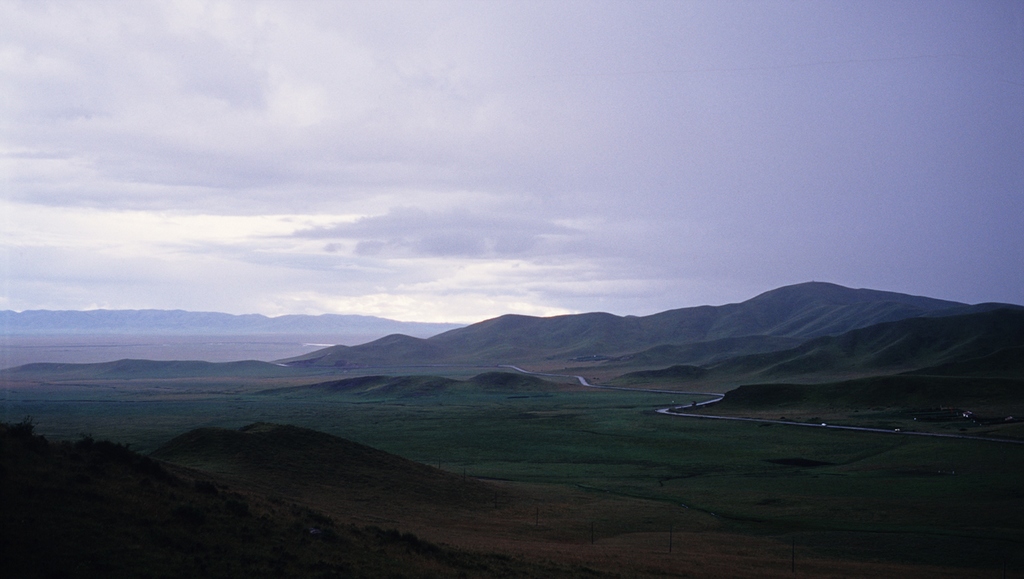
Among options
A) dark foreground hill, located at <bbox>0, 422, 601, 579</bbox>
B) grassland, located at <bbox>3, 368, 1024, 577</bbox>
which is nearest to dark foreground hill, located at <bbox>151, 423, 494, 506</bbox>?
grassland, located at <bbox>3, 368, 1024, 577</bbox>

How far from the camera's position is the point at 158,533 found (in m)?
21.2

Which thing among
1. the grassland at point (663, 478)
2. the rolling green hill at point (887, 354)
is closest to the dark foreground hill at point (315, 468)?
the grassland at point (663, 478)

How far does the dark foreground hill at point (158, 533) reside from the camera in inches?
730

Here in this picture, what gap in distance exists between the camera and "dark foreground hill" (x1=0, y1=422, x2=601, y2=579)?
1855 cm

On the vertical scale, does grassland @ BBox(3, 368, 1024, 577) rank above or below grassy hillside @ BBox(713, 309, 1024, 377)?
below

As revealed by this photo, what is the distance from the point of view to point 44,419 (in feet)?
313

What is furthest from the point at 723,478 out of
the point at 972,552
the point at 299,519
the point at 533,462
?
the point at 299,519

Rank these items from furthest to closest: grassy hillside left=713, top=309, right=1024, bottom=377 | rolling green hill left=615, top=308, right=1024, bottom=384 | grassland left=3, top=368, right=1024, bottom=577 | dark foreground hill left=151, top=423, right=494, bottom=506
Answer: grassy hillside left=713, top=309, right=1024, bottom=377 → rolling green hill left=615, top=308, right=1024, bottom=384 → dark foreground hill left=151, top=423, right=494, bottom=506 → grassland left=3, top=368, right=1024, bottom=577

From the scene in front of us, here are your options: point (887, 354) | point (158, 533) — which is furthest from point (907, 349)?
point (158, 533)

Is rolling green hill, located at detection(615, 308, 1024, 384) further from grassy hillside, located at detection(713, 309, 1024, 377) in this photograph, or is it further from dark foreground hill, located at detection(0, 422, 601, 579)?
dark foreground hill, located at detection(0, 422, 601, 579)

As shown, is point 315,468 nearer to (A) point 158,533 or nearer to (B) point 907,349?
(A) point 158,533

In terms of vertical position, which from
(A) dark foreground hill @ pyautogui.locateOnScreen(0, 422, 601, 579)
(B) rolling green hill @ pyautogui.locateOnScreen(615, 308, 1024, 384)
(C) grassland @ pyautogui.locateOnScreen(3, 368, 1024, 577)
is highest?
(B) rolling green hill @ pyautogui.locateOnScreen(615, 308, 1024, 384)

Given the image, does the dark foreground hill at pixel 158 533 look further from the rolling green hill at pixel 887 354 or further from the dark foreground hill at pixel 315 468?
the rolling green hill at pixel 887 354

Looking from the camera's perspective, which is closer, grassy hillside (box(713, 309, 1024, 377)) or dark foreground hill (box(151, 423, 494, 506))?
dark foreground hill (box(151, 423, 494, 506))
